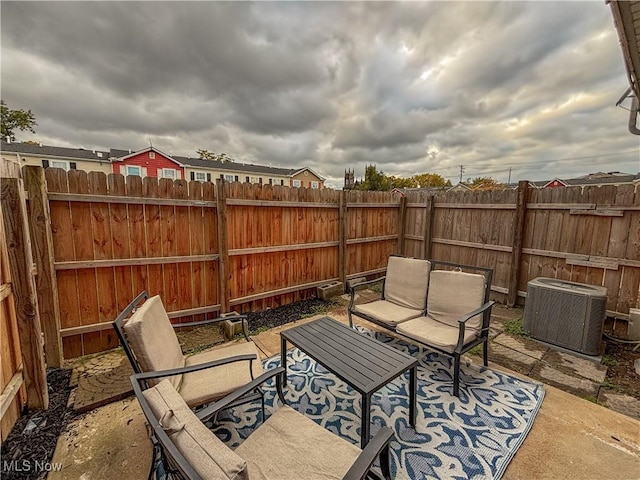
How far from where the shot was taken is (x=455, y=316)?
118 inches

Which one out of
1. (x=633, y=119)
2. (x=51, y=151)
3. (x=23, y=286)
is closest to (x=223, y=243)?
(x=23, y=286)

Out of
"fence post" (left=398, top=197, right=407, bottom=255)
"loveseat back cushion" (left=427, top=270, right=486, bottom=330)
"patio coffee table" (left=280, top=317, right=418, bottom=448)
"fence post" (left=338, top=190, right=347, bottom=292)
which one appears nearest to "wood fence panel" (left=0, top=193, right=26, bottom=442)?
"patio coffee table" (left=280, top=317, right=418, bottom=448)

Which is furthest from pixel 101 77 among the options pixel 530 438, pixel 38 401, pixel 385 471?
pixel 530 438

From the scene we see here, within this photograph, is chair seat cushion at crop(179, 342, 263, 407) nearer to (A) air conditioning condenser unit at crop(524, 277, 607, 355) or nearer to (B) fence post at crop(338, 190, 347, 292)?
(B) fence post at crop(338, 190, 347, 292)

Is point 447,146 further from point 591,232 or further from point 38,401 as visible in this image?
point 38,401

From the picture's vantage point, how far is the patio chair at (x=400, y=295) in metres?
3.23

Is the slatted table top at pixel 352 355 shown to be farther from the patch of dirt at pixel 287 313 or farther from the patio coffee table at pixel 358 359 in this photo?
the patch of dirt at pixel 287 313

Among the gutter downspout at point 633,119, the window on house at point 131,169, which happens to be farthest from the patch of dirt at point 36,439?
the window on house at point 131,169

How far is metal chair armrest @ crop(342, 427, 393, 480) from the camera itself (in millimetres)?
992

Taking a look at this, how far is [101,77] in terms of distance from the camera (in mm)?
6492

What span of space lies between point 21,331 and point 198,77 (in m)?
6.32

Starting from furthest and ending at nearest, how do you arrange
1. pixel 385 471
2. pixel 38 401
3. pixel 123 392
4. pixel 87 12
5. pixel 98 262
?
pixel 87 12, pixel 98 262, pixel 123 392, pixel 38 401, pixel 385 471

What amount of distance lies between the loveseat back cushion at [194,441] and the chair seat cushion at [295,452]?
1.76ft

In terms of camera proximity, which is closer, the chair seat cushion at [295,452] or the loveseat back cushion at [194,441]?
the loveseat back cushion at [194,441]
